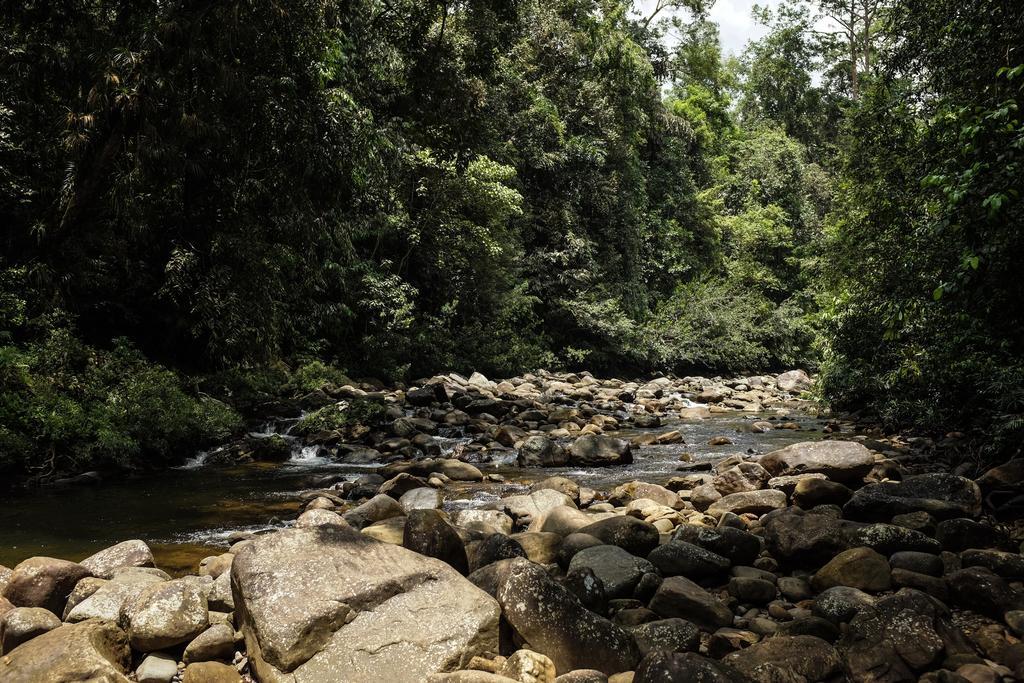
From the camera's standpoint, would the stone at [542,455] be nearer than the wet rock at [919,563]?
No

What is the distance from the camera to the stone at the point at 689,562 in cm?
431

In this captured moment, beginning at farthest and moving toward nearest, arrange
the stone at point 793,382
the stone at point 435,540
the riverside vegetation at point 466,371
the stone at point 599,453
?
1. the stone at point 793,382
2. the stone at point 599,453
3. the stone at point 435,540
4. the riverside vegetation at point 466,371

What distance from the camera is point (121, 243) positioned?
35.2ft

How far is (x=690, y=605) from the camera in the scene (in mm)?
3746

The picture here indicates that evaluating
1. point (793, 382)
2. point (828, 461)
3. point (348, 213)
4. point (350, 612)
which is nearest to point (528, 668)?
point (350, 612)

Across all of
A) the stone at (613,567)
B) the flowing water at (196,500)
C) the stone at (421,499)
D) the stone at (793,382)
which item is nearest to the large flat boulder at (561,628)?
the stone at (613,567)

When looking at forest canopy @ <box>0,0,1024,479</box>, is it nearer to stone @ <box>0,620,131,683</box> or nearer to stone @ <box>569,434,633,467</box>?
stone @ <box>569,434,633,467</box>

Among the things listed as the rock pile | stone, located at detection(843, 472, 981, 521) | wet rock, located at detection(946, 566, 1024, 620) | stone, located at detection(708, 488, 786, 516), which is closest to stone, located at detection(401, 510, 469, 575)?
the rock pile

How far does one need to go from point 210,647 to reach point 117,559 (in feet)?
4.65

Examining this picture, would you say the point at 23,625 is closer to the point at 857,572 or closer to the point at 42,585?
the point at 42,585

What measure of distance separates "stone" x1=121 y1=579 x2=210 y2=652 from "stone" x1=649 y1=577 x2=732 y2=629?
97.6 inches

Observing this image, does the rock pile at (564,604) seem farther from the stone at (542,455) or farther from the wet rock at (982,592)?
the stone at (542,455)

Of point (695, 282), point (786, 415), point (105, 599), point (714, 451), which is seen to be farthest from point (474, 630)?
point (695, 282)

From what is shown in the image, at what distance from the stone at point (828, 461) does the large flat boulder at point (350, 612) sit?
4.29 m
